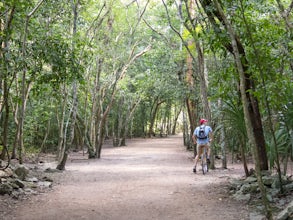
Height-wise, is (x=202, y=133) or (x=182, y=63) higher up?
(x=182, y=63)

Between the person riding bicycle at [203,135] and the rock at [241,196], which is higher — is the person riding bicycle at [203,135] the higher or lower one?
the higher one

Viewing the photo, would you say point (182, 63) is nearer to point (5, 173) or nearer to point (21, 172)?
point (21, 172)

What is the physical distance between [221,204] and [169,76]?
1339cm

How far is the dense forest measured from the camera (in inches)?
268

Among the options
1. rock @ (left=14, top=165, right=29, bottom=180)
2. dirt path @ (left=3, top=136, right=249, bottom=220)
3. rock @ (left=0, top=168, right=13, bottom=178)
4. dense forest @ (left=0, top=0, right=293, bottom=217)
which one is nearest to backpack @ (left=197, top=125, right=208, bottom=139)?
dense forest @ (left=0, top=0, right=293, bottom=217)

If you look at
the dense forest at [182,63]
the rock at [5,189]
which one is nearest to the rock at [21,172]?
the rock at [5,189]

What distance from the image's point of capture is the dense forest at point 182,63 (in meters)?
6.80

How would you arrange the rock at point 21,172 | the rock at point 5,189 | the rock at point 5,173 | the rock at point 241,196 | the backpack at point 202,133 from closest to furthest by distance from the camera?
the rock at point 241,196 → the rock at point 5,189 → the rock at point 5,173 → the rock at point 21,172 → the backpack at point 202,133

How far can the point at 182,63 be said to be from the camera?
19.0m

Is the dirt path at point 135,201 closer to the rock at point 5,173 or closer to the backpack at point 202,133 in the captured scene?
the rock at point 5,173

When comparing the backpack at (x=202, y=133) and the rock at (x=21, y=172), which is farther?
the backpack at (x=202, y=133)

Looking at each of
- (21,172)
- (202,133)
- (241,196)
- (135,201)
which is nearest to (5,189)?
(21,172)

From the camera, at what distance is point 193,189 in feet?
29.2

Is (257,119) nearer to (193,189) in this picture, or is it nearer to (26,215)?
(193,189)
